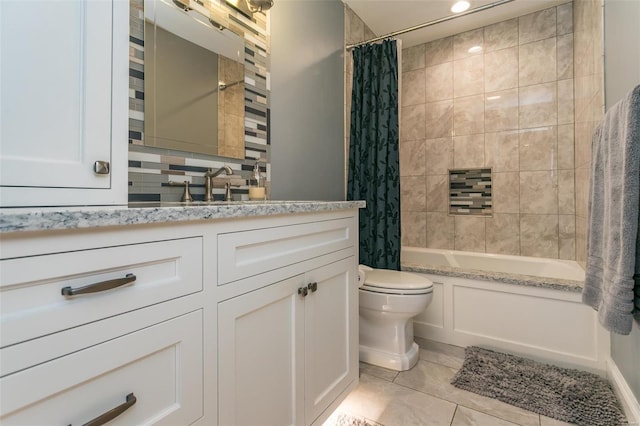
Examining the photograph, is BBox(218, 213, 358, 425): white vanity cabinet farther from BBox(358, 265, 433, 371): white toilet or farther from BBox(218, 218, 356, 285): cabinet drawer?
BBox(358, 265, 433, 371): white toilet

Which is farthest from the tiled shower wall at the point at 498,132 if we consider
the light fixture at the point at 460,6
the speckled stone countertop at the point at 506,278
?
the speckled stone countertop at the point at 506,278

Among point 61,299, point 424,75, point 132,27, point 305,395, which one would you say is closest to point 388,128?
point 424,75

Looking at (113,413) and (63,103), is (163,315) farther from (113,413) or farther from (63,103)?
(63,103)

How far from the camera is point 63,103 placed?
2.31 feet

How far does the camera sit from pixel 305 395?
120cm

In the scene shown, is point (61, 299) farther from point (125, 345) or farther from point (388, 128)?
point (388, 128)

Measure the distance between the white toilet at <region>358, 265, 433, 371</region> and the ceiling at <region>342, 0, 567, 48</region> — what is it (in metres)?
2.08

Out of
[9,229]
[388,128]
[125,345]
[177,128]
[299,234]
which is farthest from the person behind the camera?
[388,128]

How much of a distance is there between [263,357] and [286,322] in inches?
5.7

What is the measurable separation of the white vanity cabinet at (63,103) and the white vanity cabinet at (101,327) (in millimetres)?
194

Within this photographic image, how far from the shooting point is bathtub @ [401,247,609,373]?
6.04 ft

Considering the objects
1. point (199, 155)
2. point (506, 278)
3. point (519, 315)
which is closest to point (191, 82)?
point (199, 155)

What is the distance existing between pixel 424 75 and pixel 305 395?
119 inches

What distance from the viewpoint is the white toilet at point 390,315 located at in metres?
1.86
